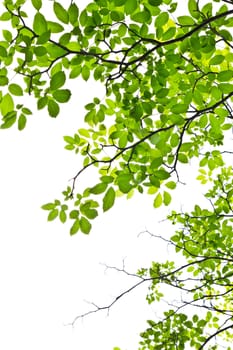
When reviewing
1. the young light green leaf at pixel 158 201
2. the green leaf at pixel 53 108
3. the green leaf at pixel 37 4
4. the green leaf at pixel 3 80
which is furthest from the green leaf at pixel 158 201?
the green leaf at pixel 37 4

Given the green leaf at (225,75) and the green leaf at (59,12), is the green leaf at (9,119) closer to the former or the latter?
the green leaf at (59,12)

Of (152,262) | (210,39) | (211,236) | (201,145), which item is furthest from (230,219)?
(210,39)

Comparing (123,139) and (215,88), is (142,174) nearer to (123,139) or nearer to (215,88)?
(123,139)

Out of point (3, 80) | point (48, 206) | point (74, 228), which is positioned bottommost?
point (74, 228)

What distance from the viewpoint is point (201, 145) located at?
4789 mm

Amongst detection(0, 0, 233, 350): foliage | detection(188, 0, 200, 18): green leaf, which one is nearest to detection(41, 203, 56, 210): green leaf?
detection(0, 0, 233, 350): foliage

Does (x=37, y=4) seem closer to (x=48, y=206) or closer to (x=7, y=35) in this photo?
(x=7, y=35)

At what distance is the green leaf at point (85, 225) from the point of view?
7.95 ft

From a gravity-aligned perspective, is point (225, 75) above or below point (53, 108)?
above

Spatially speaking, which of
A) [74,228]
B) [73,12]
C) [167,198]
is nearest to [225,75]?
[167,198]

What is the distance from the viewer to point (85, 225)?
8.05 ft

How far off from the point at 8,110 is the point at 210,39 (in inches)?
56.3

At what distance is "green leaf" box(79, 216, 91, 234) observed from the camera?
2.42 meters

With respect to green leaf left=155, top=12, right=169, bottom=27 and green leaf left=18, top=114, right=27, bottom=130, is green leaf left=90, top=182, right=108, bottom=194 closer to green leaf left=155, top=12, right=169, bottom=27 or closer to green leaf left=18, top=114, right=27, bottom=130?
green leaf left=18, top=114, right=27, bottom=130
